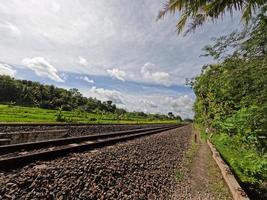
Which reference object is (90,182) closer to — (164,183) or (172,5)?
(164,183)

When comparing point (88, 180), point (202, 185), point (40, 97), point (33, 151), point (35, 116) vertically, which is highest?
point (40, 97)

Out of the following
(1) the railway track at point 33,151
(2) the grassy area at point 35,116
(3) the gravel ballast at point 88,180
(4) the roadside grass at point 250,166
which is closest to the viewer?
(3) the gravel ballast at point 88,180

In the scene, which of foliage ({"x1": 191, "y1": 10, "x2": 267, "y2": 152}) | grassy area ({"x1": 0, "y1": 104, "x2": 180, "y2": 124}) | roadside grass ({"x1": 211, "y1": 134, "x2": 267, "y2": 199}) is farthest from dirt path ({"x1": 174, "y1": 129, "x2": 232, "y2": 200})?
grassy area ({"x1": 0, "y1": 104, "x2": 180, "y2": 124})

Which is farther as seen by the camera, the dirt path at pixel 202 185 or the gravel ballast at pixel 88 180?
the dirt path at pixel 202 185

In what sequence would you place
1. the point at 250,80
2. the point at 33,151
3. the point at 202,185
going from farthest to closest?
1. the point at 33,151
2. the point at 202,185
3. the point at 250,80

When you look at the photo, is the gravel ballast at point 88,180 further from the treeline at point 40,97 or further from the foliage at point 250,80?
the treeline at point 40,97

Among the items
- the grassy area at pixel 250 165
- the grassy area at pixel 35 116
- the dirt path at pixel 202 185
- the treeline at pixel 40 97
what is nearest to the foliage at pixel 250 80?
the grassy area at pixel 250 165

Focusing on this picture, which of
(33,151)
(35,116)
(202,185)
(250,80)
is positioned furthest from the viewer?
(35,116)

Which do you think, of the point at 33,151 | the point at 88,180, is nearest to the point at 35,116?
the point at 33,151

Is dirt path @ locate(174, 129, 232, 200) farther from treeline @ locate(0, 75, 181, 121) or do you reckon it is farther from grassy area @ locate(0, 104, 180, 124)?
treeline @ locate(0, 75, 181, 121)

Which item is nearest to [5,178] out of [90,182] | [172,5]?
[90,182]

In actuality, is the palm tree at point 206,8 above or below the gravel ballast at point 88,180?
above

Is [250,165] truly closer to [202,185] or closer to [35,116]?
[202,185]

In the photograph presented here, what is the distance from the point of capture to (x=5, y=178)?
462 cm
